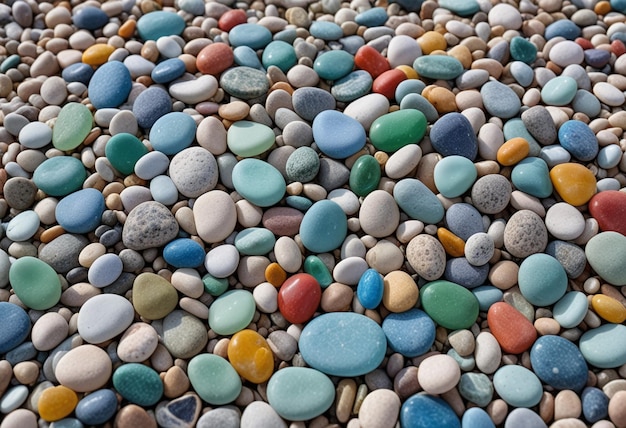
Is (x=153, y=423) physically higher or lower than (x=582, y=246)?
lower

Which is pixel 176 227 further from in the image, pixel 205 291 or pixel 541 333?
pixel 541 333

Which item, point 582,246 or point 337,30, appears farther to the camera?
point 337,30

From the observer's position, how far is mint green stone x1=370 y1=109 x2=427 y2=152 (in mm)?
1223

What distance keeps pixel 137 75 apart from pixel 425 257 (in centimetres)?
80

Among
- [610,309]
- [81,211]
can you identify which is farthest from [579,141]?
[81,211]

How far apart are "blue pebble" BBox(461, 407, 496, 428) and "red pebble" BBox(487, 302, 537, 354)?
134mm

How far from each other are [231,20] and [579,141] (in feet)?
2.90

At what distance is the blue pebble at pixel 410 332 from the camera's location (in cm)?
102

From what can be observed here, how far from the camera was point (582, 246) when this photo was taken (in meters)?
1.15

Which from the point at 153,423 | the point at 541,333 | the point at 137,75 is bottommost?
the point at 153,423

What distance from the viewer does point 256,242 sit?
43.8 inches

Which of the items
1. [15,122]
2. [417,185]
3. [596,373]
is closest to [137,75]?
[15,122]

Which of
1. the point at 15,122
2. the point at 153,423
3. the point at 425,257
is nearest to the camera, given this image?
the point at 153,423

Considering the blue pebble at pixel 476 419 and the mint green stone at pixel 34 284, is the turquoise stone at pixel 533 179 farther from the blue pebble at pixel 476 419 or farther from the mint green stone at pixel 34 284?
the mint green stone at pixel 34 284
